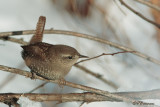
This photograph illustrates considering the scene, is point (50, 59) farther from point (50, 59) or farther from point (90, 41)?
point (90, 41)

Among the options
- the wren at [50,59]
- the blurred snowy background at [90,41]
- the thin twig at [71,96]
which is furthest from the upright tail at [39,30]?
the thin twig at [71,96]

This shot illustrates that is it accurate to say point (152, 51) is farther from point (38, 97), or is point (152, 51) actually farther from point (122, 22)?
point (38, 97)

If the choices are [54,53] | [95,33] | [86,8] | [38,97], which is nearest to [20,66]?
[54,53]

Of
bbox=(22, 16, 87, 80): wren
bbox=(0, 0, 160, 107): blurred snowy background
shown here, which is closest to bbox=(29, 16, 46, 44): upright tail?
bbox=(22, 16, 87, 80): wren

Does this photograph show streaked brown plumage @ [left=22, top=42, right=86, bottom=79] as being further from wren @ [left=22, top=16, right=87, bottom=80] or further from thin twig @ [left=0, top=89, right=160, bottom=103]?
thin twig @ [left=0, top=89, right=160, bottom=103]

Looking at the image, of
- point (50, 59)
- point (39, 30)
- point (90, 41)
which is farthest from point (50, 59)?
point (90, 41)

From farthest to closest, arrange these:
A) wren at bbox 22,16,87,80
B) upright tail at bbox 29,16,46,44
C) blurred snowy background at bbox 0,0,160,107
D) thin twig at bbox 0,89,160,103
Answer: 1. blurred snowy background at bbox 0,0,160,107
2. upright tail at bbox 29,16,46,44
3. wren at bbox 22,16,87,80
4. thin twig at bbox 0,89,160,103
